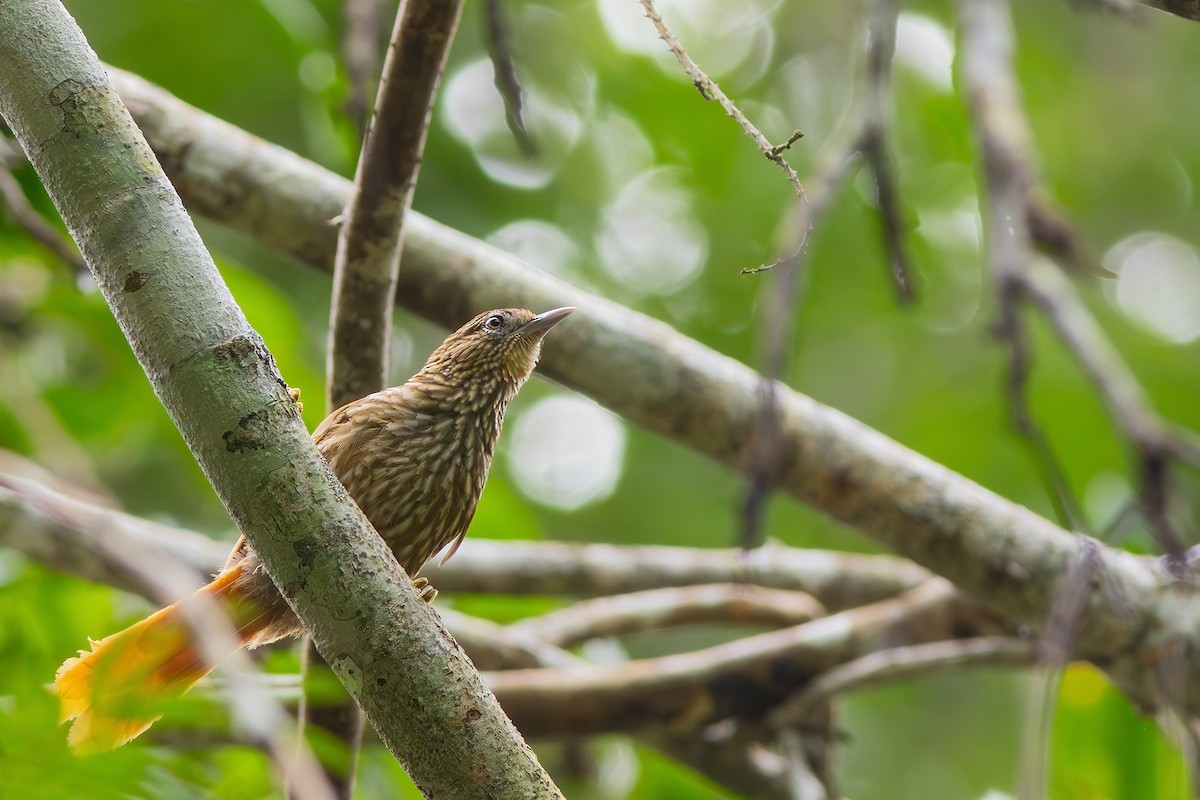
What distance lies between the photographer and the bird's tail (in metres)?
2.39

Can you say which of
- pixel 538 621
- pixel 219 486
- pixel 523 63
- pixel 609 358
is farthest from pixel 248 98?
pixel 219 486

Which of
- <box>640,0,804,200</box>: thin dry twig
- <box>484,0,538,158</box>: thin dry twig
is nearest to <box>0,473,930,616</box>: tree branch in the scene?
<box>484,0,538,158</box>: thin dry twig

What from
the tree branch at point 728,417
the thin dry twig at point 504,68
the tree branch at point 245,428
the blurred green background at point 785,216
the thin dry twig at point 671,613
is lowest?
the tree branch at point 245,428

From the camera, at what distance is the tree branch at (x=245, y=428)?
190 centimetres

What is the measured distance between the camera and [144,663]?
2.73 metres

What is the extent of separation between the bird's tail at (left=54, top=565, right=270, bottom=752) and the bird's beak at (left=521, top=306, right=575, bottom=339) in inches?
39.3

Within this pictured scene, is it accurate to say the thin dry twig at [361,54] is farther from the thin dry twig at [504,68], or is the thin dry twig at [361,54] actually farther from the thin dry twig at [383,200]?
the thin dry twig at [504,68]

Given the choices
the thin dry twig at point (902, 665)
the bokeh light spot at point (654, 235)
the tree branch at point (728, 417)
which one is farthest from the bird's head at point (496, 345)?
A: the bokeh light spot at point (654, 235)

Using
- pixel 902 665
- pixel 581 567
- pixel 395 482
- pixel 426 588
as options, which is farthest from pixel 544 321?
pixel 581 567

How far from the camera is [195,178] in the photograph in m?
3.41

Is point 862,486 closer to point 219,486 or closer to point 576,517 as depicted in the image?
point 219,486

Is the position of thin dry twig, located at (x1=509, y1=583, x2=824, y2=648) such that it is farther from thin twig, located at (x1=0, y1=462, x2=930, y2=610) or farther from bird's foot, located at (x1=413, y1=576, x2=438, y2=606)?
bird's foot, located at (x1=413, y1=576, x2=438, y2=606)

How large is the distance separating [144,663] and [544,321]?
1308 millimetres

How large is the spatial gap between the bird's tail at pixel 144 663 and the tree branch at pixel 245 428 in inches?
20.9
